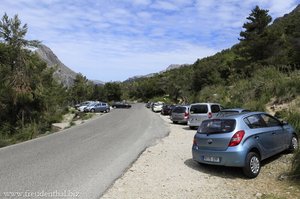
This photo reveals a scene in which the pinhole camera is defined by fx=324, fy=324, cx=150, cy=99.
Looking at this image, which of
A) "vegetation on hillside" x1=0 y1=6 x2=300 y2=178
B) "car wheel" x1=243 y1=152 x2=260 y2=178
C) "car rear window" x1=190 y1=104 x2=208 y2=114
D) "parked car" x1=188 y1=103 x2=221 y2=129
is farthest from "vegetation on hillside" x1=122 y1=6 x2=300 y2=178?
"car rear window" x1=190 y1=104 x2=208 y2=114

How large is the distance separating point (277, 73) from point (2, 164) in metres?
20.5

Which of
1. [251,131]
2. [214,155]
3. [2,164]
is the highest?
[251,131]

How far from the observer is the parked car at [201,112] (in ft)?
67.6

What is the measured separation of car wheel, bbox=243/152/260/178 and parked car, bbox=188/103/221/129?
1204 cm

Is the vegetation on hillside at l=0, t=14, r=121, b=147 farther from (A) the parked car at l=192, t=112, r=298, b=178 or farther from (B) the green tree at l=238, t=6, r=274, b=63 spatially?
(B) the green tree at l=238, t=6, r=274, b=63

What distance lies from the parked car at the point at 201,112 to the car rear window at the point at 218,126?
11.2 meters

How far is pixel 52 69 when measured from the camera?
106 feet

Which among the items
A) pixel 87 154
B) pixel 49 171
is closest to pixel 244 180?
pixel 49 171

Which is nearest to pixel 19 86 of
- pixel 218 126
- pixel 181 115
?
pixel 181 115

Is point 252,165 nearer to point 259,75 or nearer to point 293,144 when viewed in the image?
point 293,144

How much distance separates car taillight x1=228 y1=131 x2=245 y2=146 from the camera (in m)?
8.31

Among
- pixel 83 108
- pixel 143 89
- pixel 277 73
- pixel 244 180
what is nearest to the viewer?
pixel 244 180

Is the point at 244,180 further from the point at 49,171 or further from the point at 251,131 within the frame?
the point at 49,171

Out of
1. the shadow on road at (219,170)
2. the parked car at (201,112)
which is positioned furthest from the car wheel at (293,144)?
the parked car at (201,112)
